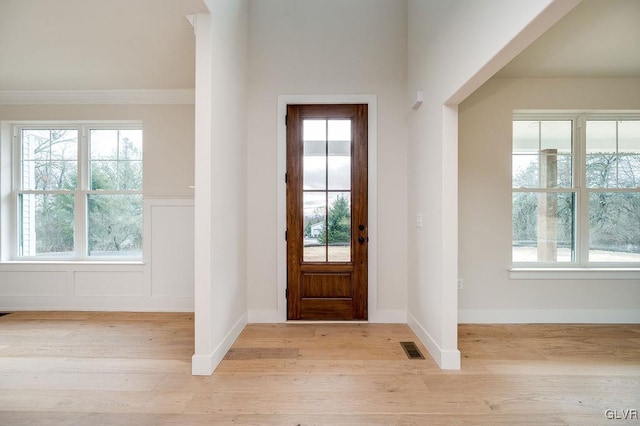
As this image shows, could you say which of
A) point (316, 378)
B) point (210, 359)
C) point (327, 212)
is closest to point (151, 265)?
point (210, 359)

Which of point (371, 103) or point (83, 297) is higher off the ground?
point (371, 103)

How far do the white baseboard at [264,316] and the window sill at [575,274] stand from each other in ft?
8.53

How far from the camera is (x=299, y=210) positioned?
3.32 m

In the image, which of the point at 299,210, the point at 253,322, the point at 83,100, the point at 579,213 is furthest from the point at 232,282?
the point at 579,213

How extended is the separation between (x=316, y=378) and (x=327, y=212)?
5.47ft

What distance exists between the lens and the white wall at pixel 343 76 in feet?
10.8

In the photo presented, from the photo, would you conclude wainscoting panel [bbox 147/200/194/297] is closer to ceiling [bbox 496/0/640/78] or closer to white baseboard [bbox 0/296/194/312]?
white baseboard [bbox 0/296/194/312]

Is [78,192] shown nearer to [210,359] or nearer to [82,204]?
[82,204]

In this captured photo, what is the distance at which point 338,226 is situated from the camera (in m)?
3.33

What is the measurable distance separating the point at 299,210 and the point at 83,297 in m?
2.87

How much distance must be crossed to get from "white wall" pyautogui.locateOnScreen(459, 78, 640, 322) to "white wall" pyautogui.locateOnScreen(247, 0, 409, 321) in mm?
704

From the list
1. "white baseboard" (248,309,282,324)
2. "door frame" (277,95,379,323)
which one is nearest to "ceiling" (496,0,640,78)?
"door frame" (277,95,379,323)

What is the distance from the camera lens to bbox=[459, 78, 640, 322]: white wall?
3.25 metres

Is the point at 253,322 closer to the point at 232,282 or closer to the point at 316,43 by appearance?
the point at 232,282
